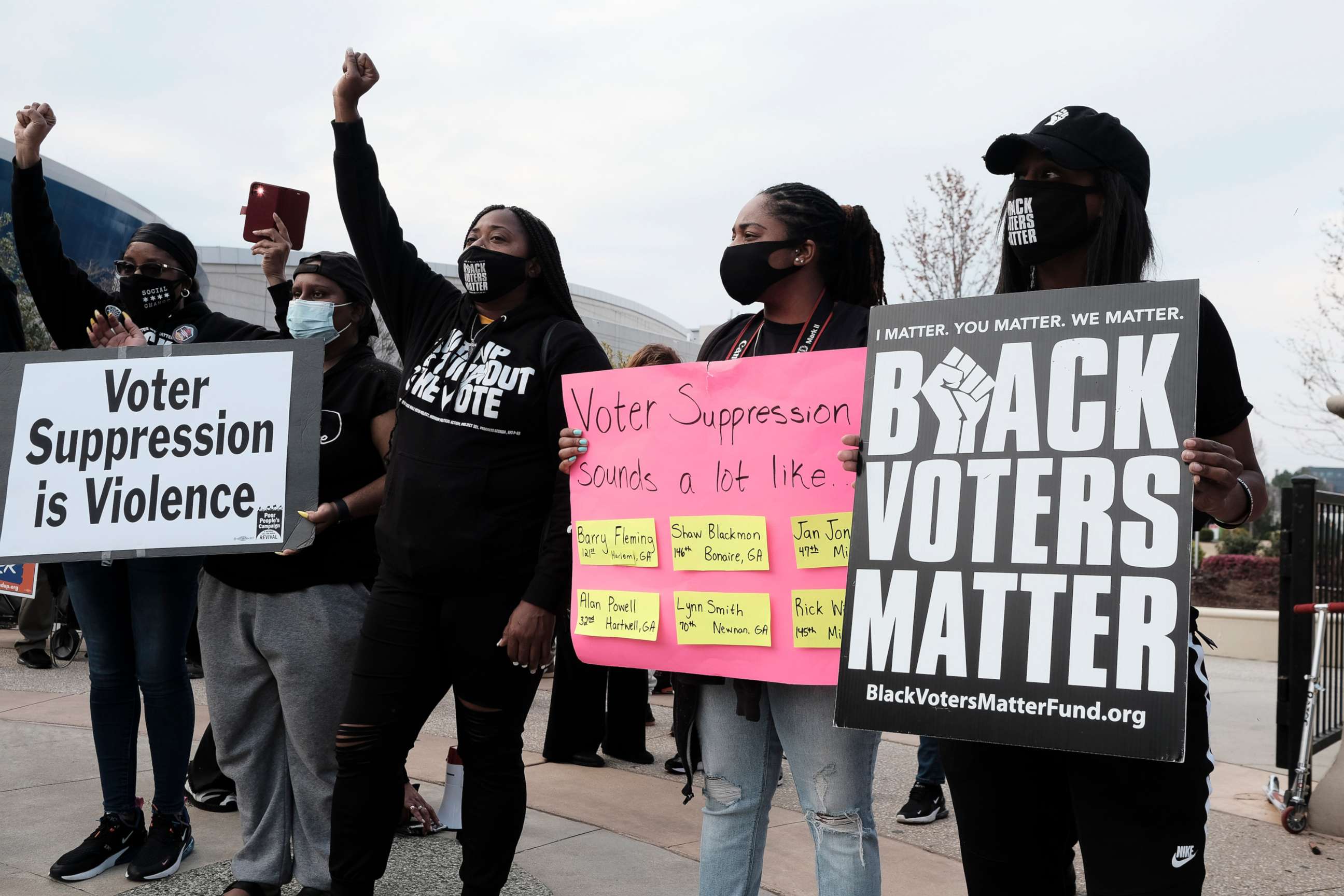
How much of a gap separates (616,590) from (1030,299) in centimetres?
126

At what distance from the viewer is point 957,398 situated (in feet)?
7.07

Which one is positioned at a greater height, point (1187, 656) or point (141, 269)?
point (141, 269)

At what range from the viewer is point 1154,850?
193 centimetres

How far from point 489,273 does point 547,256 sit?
210mm

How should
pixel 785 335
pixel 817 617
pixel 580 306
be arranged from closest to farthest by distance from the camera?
pixel 817 617 < pixel 785 335 < pixel 580 306

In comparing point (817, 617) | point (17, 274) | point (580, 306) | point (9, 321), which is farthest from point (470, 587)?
point (580, 306)

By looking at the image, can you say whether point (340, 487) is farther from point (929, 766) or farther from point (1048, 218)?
point (929, 766)

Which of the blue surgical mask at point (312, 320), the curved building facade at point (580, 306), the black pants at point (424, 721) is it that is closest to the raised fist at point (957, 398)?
the black pants at point (424, 721)

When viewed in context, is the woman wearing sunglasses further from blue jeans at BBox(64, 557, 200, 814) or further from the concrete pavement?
the concrete pavement

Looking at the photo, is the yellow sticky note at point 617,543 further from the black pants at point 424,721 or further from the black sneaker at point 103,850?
the black sneaker at point 103,850

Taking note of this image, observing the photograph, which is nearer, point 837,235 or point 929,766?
point 837,235

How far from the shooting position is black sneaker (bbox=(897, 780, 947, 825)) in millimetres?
4770

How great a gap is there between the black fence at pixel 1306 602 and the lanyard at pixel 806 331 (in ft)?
11.5

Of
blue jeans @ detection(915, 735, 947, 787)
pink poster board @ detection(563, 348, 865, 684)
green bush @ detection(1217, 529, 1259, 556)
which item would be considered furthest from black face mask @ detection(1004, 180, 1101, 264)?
green bush @ detection(1217, 529, 1259, 556)
